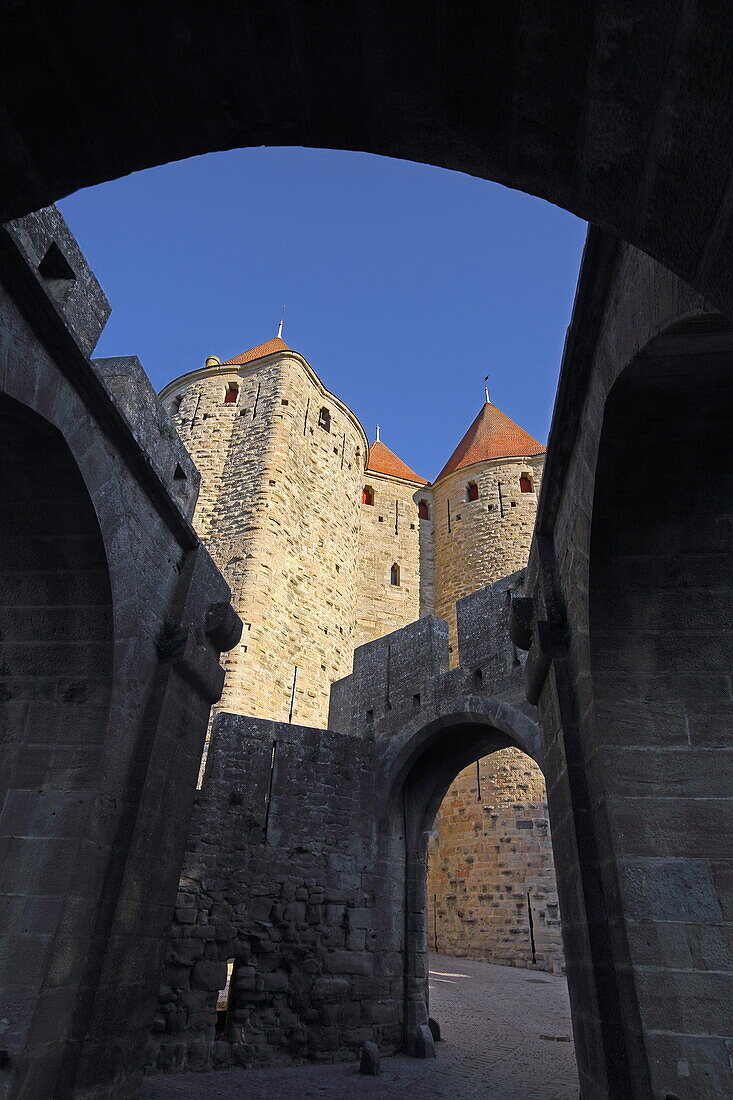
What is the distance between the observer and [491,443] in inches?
849

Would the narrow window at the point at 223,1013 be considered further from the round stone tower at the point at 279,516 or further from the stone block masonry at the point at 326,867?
the round stone tower at the point at 279,516

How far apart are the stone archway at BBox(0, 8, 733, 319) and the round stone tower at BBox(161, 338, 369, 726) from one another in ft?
40.2

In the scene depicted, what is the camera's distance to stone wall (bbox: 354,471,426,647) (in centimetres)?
1873

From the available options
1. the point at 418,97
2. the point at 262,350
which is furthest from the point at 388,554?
the point at 418,97

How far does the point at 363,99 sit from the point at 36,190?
805 mm

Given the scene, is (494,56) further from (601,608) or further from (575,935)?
(575,935)

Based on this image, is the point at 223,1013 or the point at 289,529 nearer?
the point at 223,1013

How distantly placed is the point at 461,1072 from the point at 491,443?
17.9 meters

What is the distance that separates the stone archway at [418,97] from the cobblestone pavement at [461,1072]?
18.9 feet

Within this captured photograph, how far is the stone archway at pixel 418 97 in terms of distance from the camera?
1.26m

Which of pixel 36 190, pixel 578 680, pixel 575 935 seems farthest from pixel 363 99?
pixel 575 935

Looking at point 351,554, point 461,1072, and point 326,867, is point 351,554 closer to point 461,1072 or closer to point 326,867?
point 326,867

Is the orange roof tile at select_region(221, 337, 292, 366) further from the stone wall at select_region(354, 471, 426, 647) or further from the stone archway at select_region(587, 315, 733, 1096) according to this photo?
the stone archway at select_region(587, 315, 733, 1096)

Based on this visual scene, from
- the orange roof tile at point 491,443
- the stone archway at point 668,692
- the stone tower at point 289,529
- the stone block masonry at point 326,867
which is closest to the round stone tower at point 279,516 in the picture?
the stone tower at point 289,529
